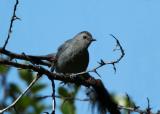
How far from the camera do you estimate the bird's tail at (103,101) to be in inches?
196

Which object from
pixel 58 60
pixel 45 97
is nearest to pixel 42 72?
pixel 45 97

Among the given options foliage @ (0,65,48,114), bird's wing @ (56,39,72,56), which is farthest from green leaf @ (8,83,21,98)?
bird's wing @ (56,39,72,56)

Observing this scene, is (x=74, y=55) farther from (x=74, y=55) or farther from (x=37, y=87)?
(x=37, y=87)

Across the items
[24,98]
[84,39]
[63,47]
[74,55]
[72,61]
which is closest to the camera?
[24,98]

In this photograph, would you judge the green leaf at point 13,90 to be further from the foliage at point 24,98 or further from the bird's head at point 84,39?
the bird's head at point 84,39

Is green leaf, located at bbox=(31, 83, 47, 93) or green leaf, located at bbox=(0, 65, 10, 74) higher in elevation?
green leaf, located at bbox=(0, 65, 10, 74)

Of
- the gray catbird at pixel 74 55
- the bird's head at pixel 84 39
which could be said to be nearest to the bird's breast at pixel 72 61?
the gray catbird at pixel 74 55

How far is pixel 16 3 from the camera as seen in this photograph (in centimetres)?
500

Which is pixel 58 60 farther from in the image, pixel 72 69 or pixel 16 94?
pixel 16 94

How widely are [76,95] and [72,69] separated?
2464 millimetres

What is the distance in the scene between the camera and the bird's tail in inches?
196

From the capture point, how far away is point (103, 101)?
5094mm

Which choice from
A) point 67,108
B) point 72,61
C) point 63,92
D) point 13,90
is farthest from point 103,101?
point 72,61

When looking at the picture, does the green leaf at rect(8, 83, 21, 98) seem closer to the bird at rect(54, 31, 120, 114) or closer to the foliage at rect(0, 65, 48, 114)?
the foliage at rect(0, 65, 48, 114)
